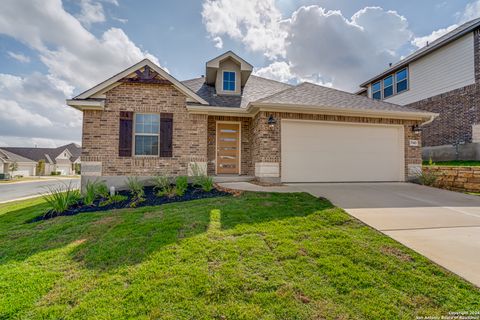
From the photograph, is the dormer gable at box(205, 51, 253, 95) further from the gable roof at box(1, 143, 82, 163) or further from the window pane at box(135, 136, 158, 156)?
the gable roof at box(1, 143, 82, 163)

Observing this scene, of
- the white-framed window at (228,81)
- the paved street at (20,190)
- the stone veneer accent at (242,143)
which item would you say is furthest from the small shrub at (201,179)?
the paved street at (20,190)

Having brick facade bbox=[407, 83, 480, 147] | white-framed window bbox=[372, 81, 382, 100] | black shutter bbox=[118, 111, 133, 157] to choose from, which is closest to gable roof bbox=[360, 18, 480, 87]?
white-framed window bbox=[372, 81, 382, 100]

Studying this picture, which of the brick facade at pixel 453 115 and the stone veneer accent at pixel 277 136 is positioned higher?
the brick facade at pixel 453 115

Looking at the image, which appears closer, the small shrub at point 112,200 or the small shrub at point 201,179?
the small shrub at point 112,200

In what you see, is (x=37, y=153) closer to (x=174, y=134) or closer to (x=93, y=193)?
(x=174, y=134)

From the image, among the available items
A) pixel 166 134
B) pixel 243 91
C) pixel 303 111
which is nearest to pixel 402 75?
pixel 303 111

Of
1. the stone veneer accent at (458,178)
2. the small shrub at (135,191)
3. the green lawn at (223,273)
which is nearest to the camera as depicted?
the green lawn at (223,273)

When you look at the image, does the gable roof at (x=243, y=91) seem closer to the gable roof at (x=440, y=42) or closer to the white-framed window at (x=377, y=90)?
the gable roof at (x=440, y=42)

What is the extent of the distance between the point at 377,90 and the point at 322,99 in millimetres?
11164

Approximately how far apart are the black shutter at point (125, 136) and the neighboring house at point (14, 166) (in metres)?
32.1

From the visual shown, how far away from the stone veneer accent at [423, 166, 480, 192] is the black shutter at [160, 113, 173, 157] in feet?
33.4

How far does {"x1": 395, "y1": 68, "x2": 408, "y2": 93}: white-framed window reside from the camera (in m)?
14.6

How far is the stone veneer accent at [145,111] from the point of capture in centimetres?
793

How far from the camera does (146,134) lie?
8.32 meters
